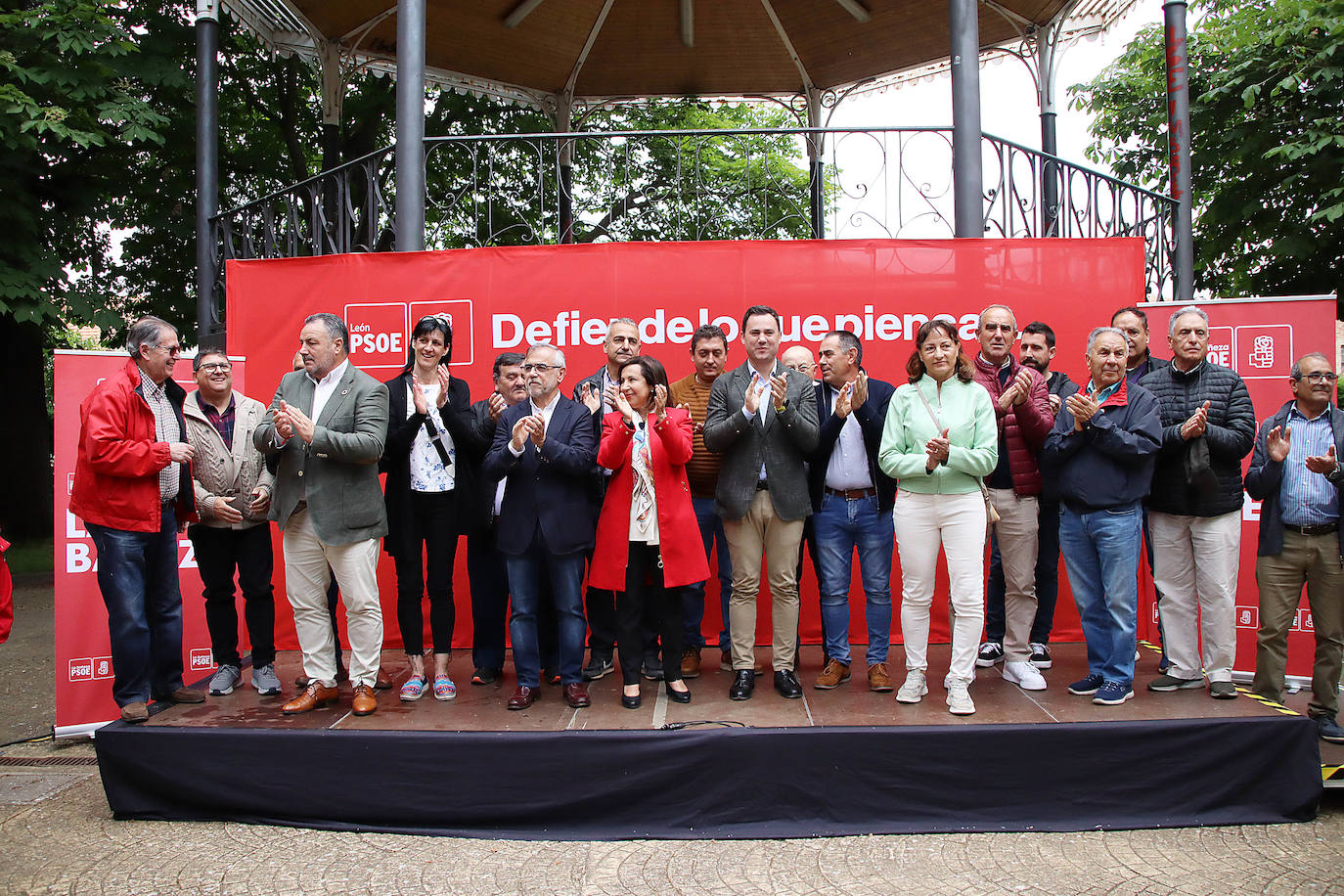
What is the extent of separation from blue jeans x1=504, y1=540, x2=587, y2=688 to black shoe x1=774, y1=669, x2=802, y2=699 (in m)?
0.94

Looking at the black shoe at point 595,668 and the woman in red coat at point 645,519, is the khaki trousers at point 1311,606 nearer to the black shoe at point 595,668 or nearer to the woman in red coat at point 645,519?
the woman in red coat at point 645,519

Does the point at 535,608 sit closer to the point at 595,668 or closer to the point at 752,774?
the point at 595,668

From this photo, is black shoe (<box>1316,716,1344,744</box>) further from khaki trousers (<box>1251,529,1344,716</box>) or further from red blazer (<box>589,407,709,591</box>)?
red blazer (<box>589,407,709,591</box>)

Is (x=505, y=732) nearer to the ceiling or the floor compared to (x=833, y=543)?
nearer to the floor

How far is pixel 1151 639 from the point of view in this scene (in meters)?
5.57

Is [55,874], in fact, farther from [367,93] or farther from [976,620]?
[367,93]

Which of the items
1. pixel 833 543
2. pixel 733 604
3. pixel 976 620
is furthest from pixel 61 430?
pixel 976 620

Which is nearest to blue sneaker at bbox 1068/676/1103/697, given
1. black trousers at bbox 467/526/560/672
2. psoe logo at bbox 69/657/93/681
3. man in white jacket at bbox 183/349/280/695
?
black trousers at bbox 467/526/560/672

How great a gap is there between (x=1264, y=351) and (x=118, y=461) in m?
6.24

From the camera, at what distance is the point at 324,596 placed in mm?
4352

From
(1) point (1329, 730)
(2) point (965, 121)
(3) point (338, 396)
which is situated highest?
(2) point (965, 121)

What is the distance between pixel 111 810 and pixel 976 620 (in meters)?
3.94

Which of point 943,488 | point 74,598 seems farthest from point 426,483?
point 943,488

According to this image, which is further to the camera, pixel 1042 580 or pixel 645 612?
pixel 1042 580
